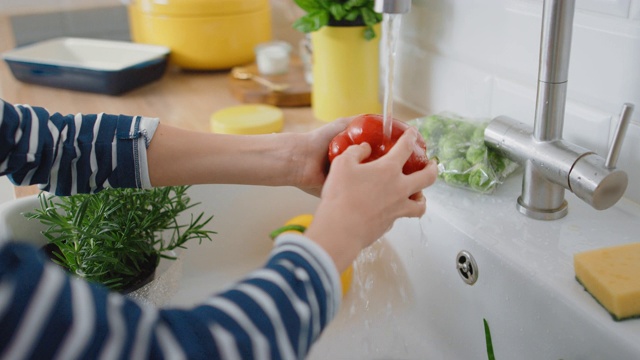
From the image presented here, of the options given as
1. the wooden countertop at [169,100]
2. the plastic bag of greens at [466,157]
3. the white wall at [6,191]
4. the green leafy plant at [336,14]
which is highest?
the green leafy plant at [336,14]

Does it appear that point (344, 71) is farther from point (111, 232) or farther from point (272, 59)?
point (111, 232)

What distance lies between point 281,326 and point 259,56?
0.98 metres

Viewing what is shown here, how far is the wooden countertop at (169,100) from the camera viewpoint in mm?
1197

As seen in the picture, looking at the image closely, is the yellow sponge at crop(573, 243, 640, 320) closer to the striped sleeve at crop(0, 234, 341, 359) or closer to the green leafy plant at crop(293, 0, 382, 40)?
the striped sleeve at crop(0, 234, 341, 359)

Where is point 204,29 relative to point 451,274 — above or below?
above

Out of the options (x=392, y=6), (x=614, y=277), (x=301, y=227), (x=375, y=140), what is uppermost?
(x=392, y=6)

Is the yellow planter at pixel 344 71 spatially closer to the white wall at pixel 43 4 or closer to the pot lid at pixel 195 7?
the pot lid at pixel 195 7

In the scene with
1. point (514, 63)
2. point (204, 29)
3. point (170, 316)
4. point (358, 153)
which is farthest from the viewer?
point (204, 29)

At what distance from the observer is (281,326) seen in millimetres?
447

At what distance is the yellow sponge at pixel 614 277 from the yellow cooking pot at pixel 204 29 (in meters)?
0.98

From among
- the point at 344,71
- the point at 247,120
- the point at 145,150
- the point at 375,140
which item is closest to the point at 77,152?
the point at 145,150

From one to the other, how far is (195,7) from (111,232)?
2.60 feet

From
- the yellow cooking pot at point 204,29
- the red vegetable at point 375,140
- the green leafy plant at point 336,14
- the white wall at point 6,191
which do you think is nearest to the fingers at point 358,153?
the red vegetable at point 375,140

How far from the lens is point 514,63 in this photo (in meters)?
0.93
